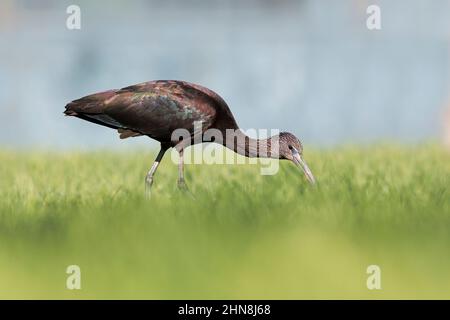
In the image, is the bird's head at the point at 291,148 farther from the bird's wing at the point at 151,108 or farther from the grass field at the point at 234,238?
the bird's wing at the point at 151,108

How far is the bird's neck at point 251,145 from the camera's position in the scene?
838 cm

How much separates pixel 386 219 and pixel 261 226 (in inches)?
42.2

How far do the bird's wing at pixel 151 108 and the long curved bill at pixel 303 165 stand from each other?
1.13 m

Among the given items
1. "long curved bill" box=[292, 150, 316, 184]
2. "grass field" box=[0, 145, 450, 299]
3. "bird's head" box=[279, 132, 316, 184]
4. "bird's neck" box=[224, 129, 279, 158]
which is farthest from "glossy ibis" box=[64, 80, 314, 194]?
"grass field" box=[0, 145, 450, 299]

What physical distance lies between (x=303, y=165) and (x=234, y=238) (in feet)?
10.9

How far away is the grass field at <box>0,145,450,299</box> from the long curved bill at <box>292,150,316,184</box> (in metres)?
0.18

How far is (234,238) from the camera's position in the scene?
5031mm

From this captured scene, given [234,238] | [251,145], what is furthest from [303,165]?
[234,238]

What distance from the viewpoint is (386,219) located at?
223 inches

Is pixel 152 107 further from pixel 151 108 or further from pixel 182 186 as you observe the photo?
pixel 182 186

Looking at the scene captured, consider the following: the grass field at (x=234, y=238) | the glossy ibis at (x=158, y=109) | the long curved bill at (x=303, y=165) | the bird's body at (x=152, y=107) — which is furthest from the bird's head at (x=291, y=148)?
the bird's body at (x=152, y=107)

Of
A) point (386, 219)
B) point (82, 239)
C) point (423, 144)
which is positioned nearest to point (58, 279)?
point (82, 239)

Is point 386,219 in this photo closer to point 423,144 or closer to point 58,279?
point 58,279

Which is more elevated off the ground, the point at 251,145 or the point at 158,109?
the point at 158,109
